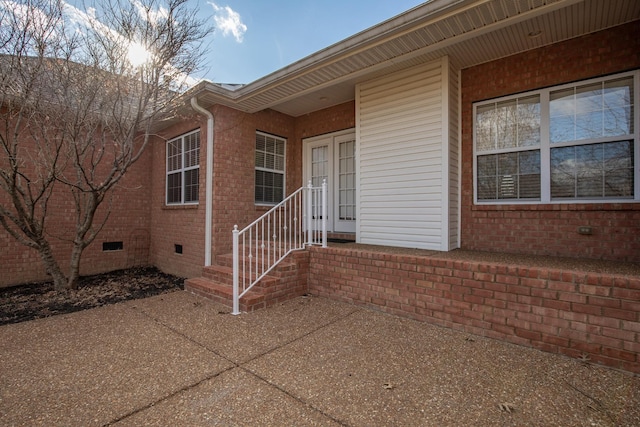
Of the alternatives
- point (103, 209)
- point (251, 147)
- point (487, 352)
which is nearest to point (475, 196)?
point (487, 352)

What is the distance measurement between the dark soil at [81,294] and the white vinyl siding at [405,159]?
3706 millimetres

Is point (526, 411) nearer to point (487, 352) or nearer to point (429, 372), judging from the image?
point (429, 372)

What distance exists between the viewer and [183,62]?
4.88 m

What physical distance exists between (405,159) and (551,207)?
1.93m

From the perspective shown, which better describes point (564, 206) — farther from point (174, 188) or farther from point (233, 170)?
point (174, 188)

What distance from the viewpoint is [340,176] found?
6.04 m

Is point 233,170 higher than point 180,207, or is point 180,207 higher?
point 233,170

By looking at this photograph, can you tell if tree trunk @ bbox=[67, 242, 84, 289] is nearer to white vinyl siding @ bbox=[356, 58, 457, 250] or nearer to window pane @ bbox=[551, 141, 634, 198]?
white vinyl siding @ bbox=[356, 58, 457, 250]

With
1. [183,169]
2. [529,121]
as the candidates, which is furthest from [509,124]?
[183,169]

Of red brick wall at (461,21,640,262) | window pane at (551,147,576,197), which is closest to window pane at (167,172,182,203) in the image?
red brick wall at (461,21,640,262)

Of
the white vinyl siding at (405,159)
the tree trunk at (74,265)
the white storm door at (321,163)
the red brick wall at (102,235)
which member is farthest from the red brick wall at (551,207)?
the red brick wall at (102,235)

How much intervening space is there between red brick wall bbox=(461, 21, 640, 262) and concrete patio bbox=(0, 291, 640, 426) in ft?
5.66

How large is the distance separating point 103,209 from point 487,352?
24.0ft

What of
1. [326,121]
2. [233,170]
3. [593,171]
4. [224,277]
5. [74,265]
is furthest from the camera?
[326,121]
